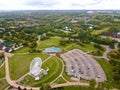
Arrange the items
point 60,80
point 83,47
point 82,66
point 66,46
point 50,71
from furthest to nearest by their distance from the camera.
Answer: point 66,46 < point 83,47 < point 82,66 < point 50,71 < point 60,80

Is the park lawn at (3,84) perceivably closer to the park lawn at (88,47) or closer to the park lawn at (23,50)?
the park lawn at (23,50)

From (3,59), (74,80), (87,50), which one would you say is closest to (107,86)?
(74,80)

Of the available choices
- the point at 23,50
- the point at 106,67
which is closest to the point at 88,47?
the point at 106,67

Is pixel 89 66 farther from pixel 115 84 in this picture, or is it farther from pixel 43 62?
pixel 43 62

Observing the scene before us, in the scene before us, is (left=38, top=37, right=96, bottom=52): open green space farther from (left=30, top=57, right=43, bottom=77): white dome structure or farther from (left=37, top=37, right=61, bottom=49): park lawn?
(left=30, top=57, right=43, bottom=77): white dome structure

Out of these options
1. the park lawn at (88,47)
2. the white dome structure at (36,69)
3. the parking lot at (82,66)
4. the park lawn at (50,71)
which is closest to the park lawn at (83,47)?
the park lawn at (88,47)

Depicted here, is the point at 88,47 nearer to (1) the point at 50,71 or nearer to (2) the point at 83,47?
(2) the point at 83,47
